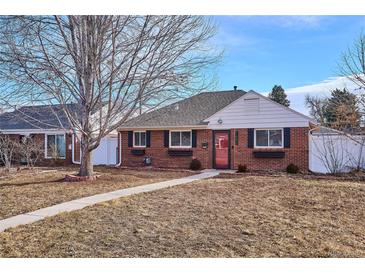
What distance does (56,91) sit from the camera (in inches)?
406

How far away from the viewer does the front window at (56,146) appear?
66.4ft

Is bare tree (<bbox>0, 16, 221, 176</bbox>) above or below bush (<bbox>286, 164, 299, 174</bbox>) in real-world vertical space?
above

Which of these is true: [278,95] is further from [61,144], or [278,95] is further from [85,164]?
[85,164]

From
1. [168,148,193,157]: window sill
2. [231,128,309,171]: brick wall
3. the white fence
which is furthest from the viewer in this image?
[168,148,193,157]: window sill

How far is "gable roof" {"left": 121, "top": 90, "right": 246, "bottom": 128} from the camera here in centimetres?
1712

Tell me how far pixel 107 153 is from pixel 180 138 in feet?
16.5

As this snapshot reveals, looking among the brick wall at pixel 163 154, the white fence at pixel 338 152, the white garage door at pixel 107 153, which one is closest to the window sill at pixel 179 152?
the brick wall at pixel 163 154

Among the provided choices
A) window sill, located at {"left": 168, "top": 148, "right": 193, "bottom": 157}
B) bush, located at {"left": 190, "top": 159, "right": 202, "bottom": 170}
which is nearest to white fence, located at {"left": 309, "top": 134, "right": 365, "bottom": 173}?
bush, located at {"left": 190, "top": 159, "right": 202, "bottom": 170}

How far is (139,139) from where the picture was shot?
18.4m

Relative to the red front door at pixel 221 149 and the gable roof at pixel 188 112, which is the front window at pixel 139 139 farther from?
the red front door at pixel 221 149

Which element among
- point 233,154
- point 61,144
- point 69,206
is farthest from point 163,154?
point 69,206

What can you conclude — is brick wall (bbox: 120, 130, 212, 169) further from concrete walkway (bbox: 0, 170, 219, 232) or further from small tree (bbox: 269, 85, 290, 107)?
small tree (bbox: 269, 85, 290, 107)
